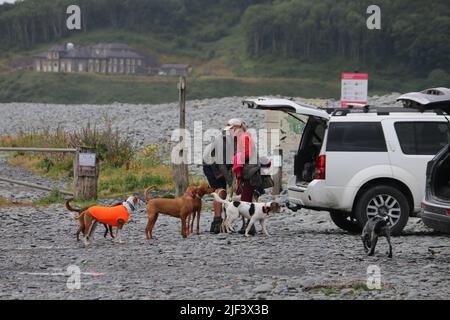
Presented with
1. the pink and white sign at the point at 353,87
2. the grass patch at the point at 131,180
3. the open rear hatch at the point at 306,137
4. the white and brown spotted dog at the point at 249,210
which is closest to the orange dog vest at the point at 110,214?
the white and brown spotted dog at the point at 249,210

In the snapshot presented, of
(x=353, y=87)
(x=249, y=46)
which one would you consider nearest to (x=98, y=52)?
(x=249, y=46)

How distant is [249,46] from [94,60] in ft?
Result: 63.2

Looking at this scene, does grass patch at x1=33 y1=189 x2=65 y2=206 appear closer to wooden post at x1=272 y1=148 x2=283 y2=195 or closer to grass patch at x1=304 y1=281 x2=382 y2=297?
wooden post at x1=272 y1=148 x2=283 y2=195

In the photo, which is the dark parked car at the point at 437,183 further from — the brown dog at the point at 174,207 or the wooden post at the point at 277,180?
the wooden post at the point at 277,180

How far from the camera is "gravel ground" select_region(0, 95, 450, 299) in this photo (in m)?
11.5

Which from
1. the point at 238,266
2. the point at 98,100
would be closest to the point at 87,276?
the point at 238,266

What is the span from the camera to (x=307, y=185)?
17.6 metres

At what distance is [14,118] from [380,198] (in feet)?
192

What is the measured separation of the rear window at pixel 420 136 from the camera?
56.0 ft

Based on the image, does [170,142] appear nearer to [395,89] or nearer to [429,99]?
[429,99]

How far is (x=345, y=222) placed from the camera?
18.4 m

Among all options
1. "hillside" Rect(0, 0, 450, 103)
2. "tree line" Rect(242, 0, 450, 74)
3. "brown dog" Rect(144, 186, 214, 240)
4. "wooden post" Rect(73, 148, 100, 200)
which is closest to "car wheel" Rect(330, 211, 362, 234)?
"brown dog" Rect(144, 186, 214, 240)

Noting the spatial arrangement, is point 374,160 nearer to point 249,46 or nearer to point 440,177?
point 440,177

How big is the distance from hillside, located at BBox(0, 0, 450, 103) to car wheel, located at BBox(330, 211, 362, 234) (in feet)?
273
